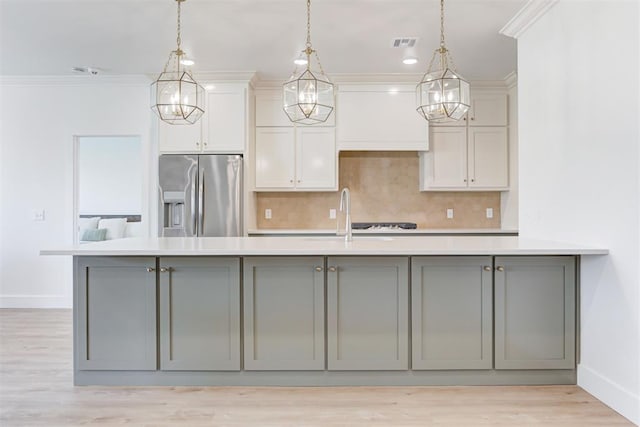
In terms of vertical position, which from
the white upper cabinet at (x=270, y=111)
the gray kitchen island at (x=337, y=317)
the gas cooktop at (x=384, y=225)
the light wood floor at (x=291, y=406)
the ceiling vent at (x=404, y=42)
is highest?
the ceiling vent at (x=404, y=42)

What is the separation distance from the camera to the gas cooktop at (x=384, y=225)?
16.6 feet

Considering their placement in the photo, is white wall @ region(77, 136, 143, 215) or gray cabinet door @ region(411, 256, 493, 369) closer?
gray cabinet door @ region(411, 256, 493, 369)

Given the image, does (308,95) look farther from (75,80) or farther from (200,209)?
(75,80)

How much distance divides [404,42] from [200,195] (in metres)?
2.40

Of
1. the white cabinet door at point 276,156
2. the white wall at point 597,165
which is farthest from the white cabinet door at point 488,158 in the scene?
the white cabinet door at point 276,156

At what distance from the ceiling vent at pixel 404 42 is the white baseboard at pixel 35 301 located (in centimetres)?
431

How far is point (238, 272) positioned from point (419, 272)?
1068 mm

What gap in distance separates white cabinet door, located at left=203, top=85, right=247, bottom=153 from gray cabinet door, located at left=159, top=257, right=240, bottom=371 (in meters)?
2.20

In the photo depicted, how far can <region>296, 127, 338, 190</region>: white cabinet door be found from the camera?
4.89 m

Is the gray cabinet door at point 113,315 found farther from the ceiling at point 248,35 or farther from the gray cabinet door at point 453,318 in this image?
the ceiling at point 248,35

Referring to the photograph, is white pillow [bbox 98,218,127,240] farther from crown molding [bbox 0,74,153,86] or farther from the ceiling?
the ceiling

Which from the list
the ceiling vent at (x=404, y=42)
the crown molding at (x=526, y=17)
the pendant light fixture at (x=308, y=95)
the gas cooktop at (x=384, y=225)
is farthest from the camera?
the gas cooktop at (x=384, y=225)

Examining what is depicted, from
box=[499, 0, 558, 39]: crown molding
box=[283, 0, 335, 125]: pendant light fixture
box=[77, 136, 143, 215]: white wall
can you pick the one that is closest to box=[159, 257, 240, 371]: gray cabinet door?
box=[283, 0, 335, 125]: pendant light fixture

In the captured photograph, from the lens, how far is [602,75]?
242 centimetres
